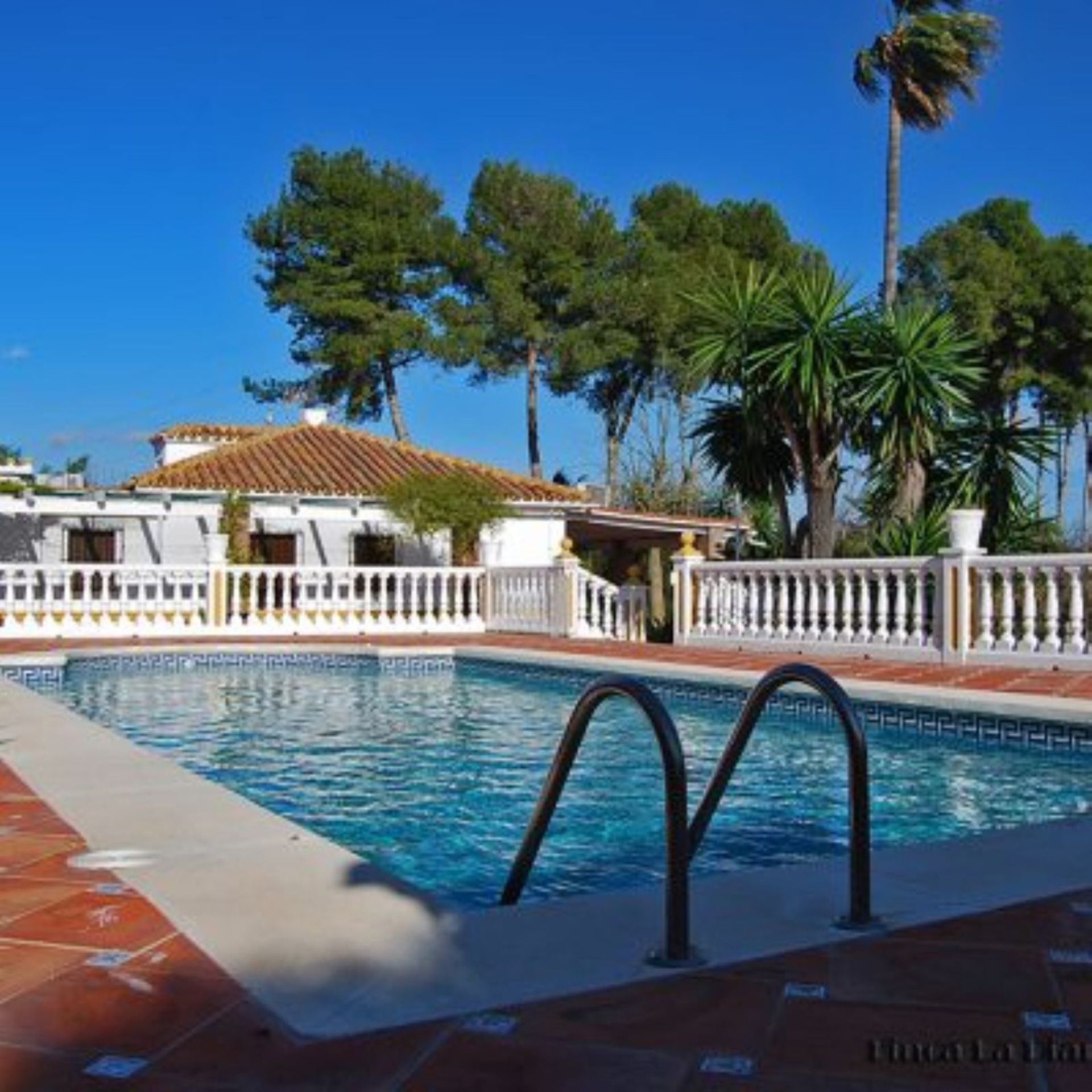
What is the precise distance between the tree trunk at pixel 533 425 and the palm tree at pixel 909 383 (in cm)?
2156

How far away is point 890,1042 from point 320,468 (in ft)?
89.0

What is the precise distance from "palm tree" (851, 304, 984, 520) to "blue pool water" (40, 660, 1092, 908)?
6.39 metres

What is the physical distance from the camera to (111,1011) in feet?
11.0

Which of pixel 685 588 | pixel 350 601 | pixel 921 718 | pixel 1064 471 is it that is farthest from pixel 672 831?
pixel 1064 471

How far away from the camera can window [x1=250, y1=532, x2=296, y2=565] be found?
90.5ft

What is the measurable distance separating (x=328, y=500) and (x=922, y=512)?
13.3 m

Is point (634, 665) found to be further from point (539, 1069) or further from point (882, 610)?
point (539, 1069)

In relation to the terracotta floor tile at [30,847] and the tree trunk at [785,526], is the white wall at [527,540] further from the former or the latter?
the terracotta floor tile at [30,847]

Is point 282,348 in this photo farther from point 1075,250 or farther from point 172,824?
point 172,824

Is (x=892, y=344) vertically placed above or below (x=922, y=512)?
above

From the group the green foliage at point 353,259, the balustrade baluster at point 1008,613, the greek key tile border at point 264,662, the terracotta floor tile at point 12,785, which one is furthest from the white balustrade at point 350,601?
the terracotta floor tile at point 12,785

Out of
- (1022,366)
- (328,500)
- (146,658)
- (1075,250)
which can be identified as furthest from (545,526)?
(1075,250)

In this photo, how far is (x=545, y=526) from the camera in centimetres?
2955

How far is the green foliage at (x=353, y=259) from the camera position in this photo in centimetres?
3675
